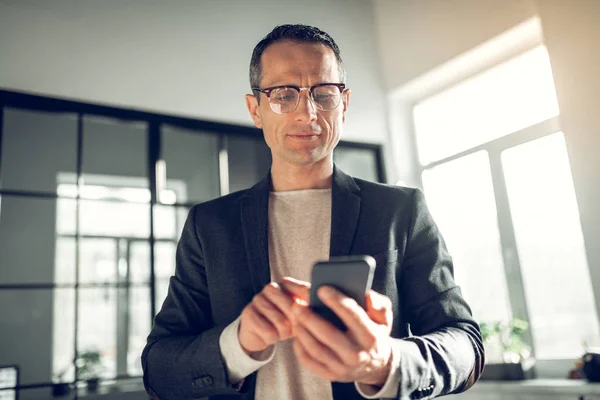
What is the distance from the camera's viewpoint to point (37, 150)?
5391 mm

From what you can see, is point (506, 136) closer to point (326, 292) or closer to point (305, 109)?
point (305, 109)

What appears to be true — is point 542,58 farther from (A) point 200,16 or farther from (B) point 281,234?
(B) point 281,234

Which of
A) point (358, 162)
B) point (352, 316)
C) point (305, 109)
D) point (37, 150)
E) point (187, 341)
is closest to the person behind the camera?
point (352, 316)

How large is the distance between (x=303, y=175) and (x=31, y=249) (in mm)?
5100

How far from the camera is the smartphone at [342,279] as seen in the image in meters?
0.70

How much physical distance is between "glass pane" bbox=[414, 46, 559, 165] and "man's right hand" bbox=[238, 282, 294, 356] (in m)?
3.16

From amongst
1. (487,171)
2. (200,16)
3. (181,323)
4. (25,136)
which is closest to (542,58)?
(487,171)

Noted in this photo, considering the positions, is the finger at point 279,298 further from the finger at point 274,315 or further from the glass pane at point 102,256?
the glass pane at point 102,256

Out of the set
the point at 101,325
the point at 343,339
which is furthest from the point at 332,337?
the point at 101,325

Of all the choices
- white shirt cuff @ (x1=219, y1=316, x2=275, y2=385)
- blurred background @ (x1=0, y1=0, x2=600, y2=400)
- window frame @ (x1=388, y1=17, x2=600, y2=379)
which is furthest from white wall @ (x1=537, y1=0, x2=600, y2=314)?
white shirt cuff @ (x1=219, y1=316, x2=275, y2=385)

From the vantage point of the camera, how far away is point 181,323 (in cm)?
109

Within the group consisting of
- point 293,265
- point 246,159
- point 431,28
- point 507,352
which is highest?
point 431,28

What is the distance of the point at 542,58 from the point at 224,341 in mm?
3304

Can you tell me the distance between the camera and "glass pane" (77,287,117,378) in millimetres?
A: 5188
